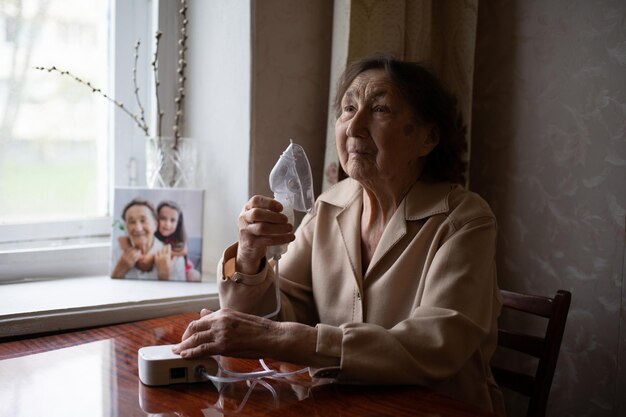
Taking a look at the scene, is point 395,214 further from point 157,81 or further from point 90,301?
point 157,81

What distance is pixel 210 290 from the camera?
6.23 feet

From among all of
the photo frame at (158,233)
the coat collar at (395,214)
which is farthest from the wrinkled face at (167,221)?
the coat collar at (395,214)

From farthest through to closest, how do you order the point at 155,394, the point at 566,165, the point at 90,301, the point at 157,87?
1. the point at 157,87
2. the point at 566,165
3. the point at 90,301
4. the point at 155,394

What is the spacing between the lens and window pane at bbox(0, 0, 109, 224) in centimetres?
195

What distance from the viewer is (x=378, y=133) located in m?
1.52

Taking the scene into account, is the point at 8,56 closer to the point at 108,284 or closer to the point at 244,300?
the point at 108,284

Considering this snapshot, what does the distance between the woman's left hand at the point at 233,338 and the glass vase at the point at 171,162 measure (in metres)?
0.82

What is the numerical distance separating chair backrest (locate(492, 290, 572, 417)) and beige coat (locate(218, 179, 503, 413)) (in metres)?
0.10

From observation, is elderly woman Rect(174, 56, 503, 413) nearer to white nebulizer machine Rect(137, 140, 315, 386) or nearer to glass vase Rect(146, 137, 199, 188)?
white nebulizer machine Rect(137, 140, 315, 386)

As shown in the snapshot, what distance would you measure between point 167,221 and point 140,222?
8 centimetres

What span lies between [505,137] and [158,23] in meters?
1.17

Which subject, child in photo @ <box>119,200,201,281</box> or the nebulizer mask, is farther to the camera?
child in photo @ <box>119,200,201,281</box>

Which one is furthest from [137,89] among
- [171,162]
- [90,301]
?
[90,301]

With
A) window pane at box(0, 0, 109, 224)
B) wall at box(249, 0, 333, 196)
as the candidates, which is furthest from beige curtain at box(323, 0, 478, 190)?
window pane at box(0, 0, 109, 224)
